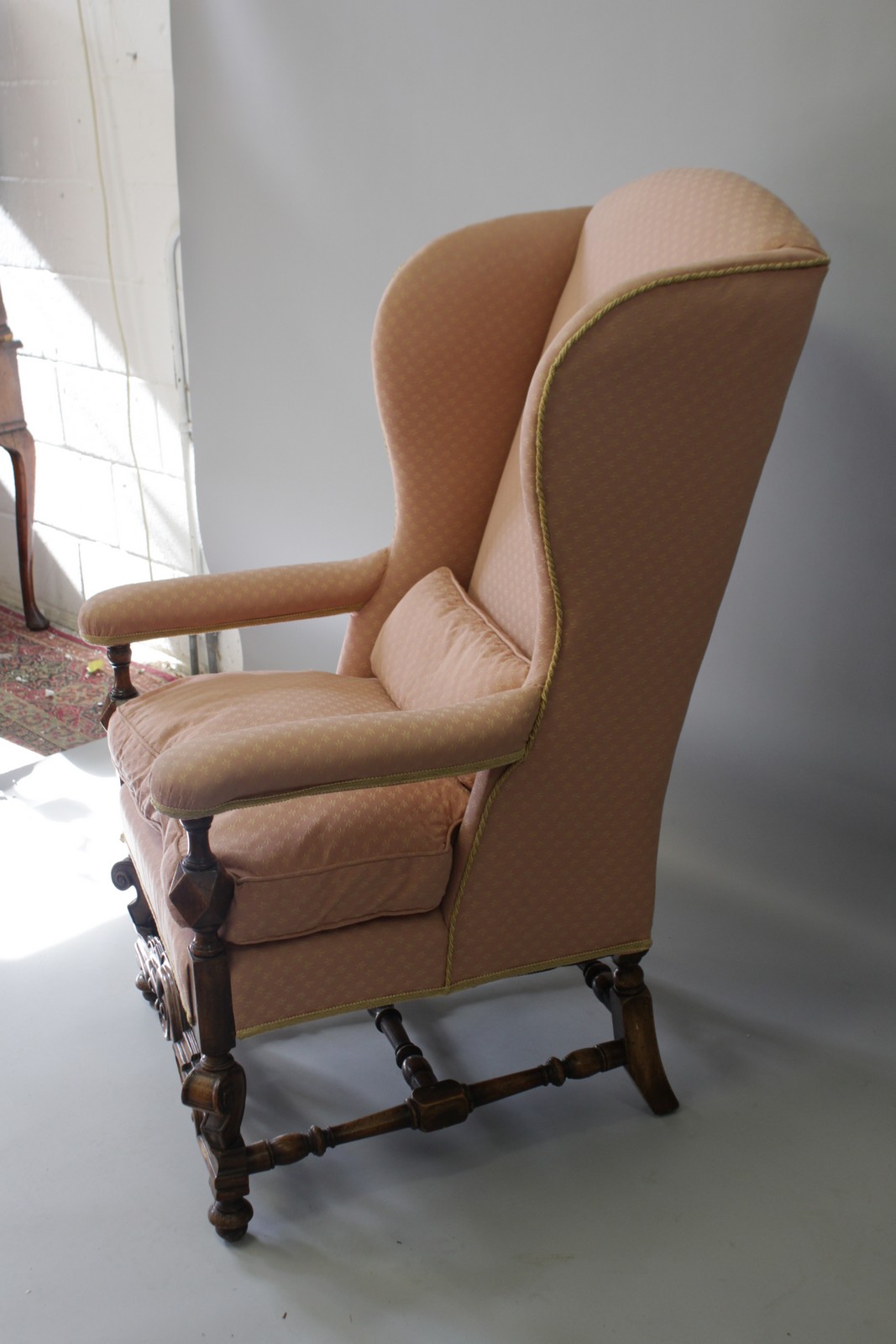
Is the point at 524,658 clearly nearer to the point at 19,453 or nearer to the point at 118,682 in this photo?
the point at 118,682

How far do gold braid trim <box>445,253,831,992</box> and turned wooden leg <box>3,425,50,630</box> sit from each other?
2314mm

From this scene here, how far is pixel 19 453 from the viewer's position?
3166 millimetres

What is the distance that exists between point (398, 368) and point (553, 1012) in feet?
3.18

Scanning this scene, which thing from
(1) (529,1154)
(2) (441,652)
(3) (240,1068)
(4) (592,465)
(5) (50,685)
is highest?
(4) (592,465)

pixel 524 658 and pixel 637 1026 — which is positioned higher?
pixel 524 658

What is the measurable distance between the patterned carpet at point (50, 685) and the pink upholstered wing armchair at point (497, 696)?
43.1 inches

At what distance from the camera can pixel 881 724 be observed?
175 cm

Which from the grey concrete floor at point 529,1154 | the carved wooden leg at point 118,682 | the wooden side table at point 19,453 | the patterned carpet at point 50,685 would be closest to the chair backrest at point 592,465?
Result: the grey concrete floor at point 529,1154

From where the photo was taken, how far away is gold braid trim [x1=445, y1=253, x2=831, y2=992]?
1.09 meters

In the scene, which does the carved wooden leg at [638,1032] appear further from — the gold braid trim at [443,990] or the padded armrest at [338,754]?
the padded armrest at [338,754]

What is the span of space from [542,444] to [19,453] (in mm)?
2412

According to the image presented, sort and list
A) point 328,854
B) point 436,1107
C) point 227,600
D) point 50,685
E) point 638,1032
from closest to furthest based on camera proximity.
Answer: point 328,854 < point 436,1107 < point 638,1032 < point 227,600 < point 50,685

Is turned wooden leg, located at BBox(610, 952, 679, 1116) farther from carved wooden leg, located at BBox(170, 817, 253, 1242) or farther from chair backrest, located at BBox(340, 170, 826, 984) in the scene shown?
carved wooden leg, located at BBox(170, 817, 253, 1242)

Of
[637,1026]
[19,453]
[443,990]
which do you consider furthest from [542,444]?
[19,453]
